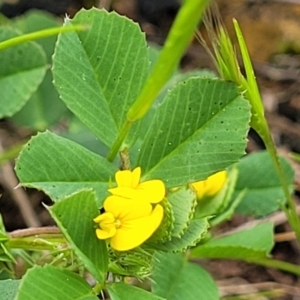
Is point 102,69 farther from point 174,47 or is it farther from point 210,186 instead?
point 174,47

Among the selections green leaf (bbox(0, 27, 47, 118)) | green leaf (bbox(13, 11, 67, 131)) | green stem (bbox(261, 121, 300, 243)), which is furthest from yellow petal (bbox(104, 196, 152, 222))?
green leaf (bbox(13, 11, 67, 131))

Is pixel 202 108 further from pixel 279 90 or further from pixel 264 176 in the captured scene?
pixel 279 90

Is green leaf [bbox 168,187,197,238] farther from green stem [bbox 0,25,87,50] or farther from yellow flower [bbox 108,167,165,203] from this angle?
green stem [bbox 0,25,87,50]

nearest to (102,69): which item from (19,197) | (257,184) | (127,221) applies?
(127,221)

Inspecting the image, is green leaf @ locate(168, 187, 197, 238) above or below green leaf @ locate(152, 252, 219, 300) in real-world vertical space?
above

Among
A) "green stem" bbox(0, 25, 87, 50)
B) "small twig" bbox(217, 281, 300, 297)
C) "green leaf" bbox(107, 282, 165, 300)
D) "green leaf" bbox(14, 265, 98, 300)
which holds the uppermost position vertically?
"green stem" bbox(0, 25, 87, 50)

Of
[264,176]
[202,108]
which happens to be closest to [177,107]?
[202,108]
